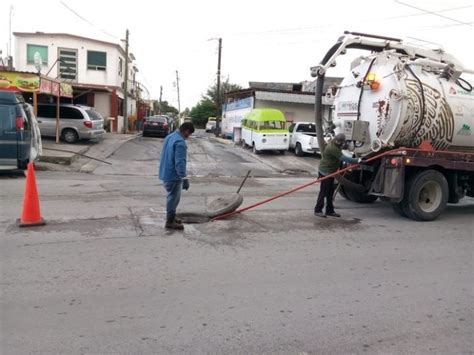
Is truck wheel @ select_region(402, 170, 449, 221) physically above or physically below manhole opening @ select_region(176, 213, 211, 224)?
above

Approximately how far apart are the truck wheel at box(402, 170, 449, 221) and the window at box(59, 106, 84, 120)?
1700 cm

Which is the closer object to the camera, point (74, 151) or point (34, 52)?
point (74, 151)

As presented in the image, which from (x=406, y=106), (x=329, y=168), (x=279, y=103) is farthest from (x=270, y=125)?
(x=406, y=106)

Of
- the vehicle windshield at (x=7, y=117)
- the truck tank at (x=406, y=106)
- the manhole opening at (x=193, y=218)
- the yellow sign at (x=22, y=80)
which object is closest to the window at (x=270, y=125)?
the yellow sign at (x=22, y=80)

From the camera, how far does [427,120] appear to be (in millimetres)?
9062

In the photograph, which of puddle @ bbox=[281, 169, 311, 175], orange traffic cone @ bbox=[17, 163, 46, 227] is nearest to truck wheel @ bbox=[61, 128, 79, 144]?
puddle @ bbox=[281, 169, 311, 175]

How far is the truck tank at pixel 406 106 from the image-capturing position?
29.3 ft

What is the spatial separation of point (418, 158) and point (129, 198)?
5.92 m

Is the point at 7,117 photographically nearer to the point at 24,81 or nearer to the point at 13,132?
the point at 13,132

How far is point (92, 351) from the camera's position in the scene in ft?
11.9

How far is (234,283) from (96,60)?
3140 centimetres

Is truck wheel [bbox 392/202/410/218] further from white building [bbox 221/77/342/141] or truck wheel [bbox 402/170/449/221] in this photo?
Result: white building [bbox 221/77/342/141]

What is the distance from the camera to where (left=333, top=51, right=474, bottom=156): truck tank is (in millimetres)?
8922

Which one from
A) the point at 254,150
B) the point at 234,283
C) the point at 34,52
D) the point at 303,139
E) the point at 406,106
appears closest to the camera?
the point at 234,283
